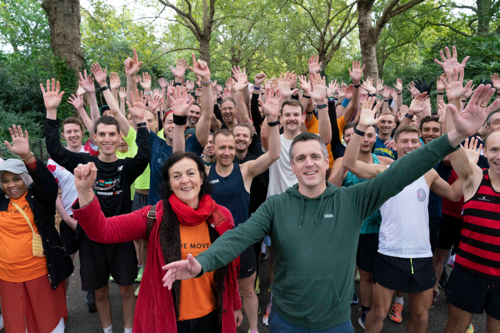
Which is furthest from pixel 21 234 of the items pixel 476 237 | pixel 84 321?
pixel 476 237

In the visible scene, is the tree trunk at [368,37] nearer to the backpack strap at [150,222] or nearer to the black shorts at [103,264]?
the black shorts at [103,264]

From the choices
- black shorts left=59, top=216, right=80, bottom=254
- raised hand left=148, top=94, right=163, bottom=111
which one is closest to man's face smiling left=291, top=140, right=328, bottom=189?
black shorts left=59, top=216, right=80, bottom=254

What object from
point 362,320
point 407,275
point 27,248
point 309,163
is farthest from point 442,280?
point 27,248

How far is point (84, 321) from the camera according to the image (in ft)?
12.1

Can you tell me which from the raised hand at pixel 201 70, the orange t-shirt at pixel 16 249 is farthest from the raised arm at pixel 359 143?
the orange t-shirt at pixel 16 249

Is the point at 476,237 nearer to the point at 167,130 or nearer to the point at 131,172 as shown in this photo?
the point at 131,172

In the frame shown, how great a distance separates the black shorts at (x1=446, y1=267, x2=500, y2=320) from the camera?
2.53m

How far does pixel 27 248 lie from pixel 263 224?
2546 mm

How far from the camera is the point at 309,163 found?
2.05 m

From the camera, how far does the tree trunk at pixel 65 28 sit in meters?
9.38

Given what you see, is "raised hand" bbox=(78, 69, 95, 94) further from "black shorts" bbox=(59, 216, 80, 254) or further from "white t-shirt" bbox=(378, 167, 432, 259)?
"white t-shirt" bbox=(378, 167, 432, 259)

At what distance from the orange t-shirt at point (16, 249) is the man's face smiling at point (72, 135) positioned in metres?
1.37

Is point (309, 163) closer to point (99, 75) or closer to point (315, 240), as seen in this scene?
point (315, 240)

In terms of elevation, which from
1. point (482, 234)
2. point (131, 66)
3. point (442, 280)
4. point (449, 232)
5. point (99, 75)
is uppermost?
point (131, 66)
